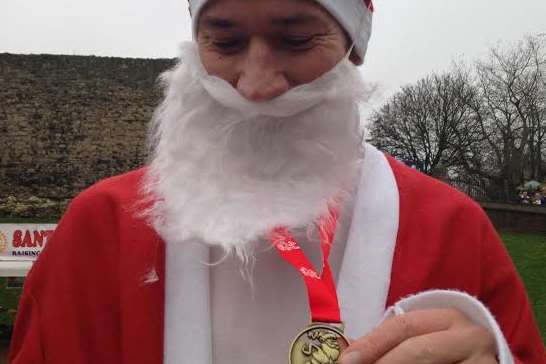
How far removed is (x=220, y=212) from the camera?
1287 millimetres

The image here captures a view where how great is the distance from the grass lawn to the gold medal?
4060mm

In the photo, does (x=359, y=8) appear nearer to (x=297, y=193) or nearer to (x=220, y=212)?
(x=297, y=193)

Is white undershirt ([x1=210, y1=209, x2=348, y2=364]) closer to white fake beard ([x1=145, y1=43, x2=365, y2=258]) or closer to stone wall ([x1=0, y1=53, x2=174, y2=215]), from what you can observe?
white fake beard ([x1=145, y1=43, x2=365, y2=258])

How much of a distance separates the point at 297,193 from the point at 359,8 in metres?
0.47

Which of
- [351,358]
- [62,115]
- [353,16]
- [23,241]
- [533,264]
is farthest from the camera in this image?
[62,115]

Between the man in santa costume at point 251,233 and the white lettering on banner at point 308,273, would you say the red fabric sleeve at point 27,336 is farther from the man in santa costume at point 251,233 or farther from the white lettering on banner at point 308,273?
the white lettering on banner at point 308,273

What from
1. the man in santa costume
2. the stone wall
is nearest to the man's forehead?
the man in santa costume

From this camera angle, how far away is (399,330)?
3.37ft

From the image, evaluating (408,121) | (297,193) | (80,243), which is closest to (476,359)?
(297,193)

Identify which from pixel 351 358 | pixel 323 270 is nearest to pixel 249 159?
pixel 323 270

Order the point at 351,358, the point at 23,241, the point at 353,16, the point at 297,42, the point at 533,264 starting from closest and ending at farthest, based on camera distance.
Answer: the point at 351,358
the point at 297,42
the point at 353,16
the point at 23,241
the point at 533,264

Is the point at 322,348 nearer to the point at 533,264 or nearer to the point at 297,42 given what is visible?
the point at 297,42

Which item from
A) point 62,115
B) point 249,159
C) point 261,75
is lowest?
point 249,159

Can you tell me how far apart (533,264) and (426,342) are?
811 centimetres
